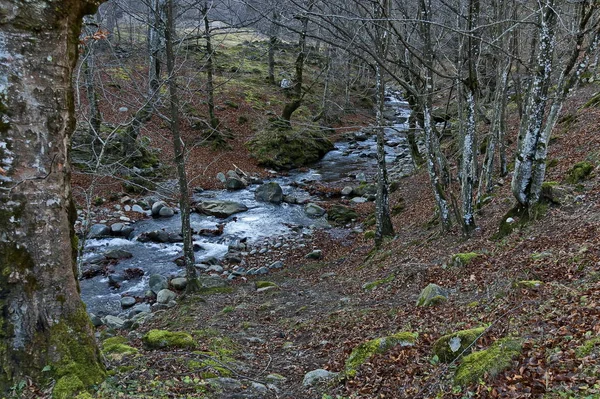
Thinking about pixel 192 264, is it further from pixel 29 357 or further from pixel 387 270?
pixel 29 357

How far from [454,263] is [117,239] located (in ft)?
37.3

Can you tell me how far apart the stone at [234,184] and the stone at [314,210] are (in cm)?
465

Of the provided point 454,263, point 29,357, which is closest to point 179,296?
point 454,263

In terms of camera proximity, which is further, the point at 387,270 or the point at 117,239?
the point at 117,239

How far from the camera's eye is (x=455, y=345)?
461cm

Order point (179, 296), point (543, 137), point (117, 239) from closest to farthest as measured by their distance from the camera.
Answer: point (543, 137), point (179, 296), point (117, 239)

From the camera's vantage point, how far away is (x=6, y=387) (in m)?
3.56

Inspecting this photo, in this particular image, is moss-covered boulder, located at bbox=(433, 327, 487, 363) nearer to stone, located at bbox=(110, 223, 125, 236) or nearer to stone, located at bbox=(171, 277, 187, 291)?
stone, located at bbox=(171, 277, 187, 291)

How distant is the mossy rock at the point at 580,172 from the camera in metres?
9.53

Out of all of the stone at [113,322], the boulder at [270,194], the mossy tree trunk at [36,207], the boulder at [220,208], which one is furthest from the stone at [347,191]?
the mossy tree trunk at [36,207]

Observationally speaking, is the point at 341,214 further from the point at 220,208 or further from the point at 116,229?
the point at 116,229

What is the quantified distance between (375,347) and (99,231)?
1258cm

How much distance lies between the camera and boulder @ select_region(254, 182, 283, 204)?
771 inches

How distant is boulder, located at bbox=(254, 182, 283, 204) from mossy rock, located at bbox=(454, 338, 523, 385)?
15.6 m
